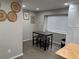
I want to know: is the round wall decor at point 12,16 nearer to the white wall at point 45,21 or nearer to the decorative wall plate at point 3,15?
the decorative wall plate at point 3,15

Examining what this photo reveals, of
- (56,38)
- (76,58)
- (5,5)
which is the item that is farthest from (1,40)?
(56,38)

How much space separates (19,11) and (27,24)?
2924 millimetres

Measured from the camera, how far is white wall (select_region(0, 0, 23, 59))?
108 inches

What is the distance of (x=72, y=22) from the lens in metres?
3.45

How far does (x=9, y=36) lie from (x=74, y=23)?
9.03 ft

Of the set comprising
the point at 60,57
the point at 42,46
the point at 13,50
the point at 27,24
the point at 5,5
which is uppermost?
the point at 5,5

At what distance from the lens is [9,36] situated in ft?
9.62

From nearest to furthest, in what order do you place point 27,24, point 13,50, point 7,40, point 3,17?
point 3,17
point 7,40
point 13,50
point 27,24

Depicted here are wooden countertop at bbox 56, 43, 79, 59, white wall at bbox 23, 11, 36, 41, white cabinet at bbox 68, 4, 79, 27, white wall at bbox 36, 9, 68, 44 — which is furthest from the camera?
white wall at bbox 23, 11, 36, 41

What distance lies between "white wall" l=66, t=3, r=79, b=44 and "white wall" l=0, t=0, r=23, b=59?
225 centimetres

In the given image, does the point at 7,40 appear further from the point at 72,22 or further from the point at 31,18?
the point at 31,18

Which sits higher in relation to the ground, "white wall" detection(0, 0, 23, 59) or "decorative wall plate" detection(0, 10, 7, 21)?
A: "decorative wall plate" detection(0, 10, 7, 21)

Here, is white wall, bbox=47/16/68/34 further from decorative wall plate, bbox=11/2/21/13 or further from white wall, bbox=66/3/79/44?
decorative wall plate, bbox=11/2/21/13

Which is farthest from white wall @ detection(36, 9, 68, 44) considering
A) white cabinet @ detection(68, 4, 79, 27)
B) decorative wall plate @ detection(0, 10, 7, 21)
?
decorative wall plate @ detection(0, 10, 7, 21)
